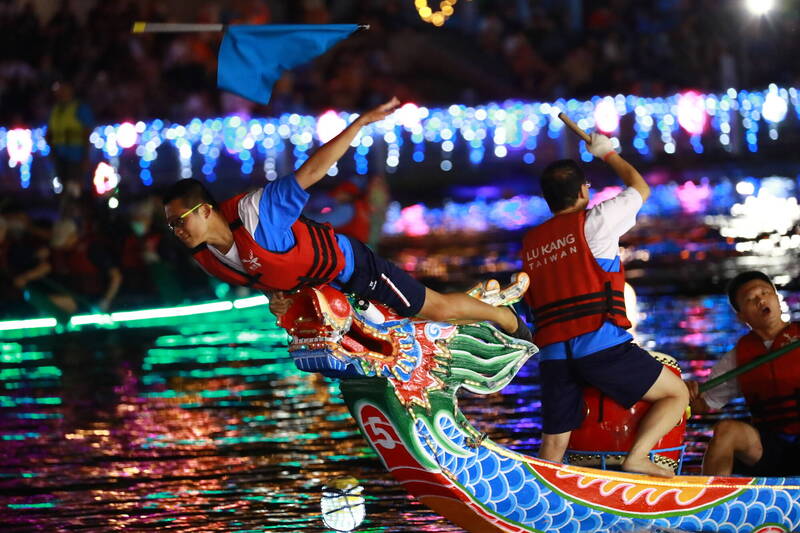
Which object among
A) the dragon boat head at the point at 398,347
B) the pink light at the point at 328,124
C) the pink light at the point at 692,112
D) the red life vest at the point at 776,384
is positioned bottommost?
the red life vest at the point at 776,384

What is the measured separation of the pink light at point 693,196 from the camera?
21802mm

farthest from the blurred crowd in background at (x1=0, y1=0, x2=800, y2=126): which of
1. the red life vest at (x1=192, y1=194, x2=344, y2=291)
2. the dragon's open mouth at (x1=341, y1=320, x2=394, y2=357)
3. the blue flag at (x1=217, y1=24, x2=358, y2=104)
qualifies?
the dragon's open mouth at (x1=341, y1=320, x2=394, y2=357)

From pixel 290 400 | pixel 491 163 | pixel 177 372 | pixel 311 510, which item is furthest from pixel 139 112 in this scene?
pixel 311 510

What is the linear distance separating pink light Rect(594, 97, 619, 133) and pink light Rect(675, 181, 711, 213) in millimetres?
1609

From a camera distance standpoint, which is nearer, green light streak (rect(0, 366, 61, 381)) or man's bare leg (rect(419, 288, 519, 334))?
man's bare leg (rect(419, 288, 519, 334))

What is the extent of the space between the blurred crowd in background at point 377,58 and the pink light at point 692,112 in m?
0.77

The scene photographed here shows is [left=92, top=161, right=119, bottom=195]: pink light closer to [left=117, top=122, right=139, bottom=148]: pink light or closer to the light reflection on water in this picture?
the light reflection on water

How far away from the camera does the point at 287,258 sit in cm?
591

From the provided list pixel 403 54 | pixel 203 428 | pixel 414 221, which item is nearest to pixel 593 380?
pixel 203 428

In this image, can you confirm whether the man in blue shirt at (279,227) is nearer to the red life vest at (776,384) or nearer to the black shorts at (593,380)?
the black shorts at (593,380)

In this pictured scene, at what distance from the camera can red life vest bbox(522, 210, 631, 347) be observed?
6191mm

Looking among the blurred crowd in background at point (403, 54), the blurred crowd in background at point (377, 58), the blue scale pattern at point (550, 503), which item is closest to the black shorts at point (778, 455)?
the blue scale pattern at point (550, 503)

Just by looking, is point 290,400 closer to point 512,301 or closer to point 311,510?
point 311,510

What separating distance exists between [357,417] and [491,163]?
1983 cm
